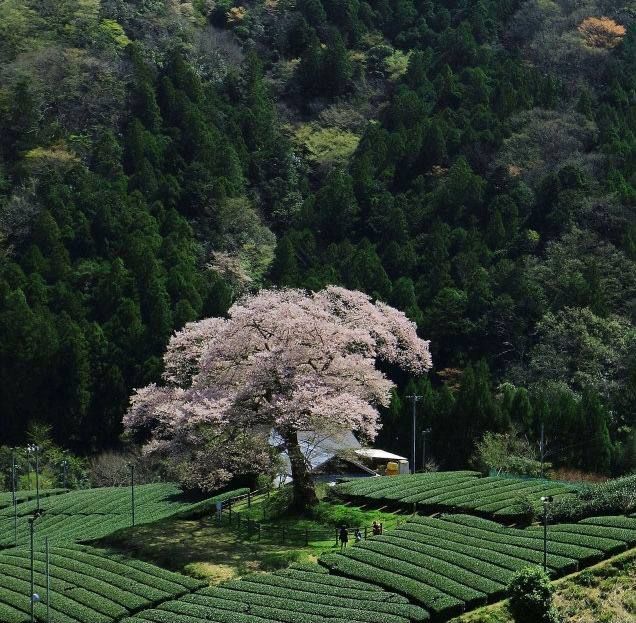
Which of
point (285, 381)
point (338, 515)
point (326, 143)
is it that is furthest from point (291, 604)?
point (326, 143)

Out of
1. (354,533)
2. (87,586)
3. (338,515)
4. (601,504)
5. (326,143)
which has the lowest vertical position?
(87,586)

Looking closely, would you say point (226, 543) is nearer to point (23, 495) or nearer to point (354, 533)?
A: point (354, 533)

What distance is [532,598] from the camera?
149 feet

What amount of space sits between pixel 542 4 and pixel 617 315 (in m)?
53.8

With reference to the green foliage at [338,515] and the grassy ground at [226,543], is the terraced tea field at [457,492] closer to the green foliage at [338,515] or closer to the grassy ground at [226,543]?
the grassy ground at [226,543]

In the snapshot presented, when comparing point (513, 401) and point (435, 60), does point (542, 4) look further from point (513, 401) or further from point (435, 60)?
point (513, 401)

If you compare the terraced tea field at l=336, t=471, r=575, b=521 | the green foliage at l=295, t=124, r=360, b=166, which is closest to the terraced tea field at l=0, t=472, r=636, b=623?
the terraced tea field at l=336, t=471, r=575, b=521

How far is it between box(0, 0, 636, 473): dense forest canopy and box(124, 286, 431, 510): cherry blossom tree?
16711mm

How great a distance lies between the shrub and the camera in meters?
45.3

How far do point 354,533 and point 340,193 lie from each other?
2254 inches

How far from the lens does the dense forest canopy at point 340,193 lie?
91688 millimetres

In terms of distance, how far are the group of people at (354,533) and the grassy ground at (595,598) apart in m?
8.50

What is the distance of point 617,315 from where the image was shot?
304 feet

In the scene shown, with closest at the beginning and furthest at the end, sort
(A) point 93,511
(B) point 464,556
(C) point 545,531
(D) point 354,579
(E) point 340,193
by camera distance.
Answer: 1. (C) point 545,531
2. (D) point 354,579
3. (B) point 464,556
4. (A) point 93,511
5. (E) point 340,193
